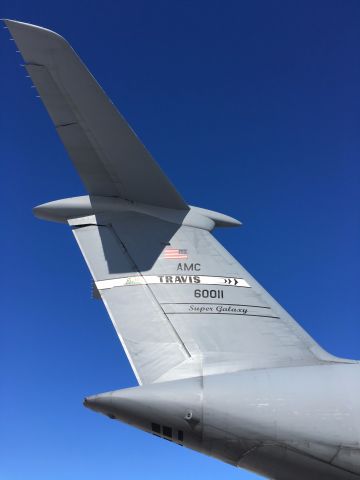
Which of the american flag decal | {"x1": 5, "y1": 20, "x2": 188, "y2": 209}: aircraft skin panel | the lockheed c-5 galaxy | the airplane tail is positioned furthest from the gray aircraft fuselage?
{"x1": 5, "y1": 20, "x2": 188, "y2": 209}: aircraft skin panel

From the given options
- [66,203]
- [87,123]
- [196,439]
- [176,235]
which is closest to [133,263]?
[176,235]

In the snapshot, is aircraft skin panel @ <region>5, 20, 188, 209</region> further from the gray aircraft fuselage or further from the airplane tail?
the gray aircraft fuselage

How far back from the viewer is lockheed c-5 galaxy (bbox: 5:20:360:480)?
4.00 metres

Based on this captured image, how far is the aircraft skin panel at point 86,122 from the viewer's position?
4.39 m

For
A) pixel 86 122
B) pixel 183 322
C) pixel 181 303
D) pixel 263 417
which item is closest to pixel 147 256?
pixel 181 303

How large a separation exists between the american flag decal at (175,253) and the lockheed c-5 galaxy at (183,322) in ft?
0.05

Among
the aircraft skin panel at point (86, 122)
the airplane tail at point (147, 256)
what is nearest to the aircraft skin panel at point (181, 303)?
the airplane tail at point (147, 256)

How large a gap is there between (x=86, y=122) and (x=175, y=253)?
5.08 feet

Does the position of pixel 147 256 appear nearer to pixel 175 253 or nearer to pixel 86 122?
pixel 175 253

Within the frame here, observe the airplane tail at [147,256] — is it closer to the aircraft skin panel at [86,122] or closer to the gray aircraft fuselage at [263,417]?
the aircraft skin panel at [86,122]

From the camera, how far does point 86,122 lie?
4.70 meters

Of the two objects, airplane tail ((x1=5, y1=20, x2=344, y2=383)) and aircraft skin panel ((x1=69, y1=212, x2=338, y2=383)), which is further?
aircraft skin panel ((x1=69, y1=212, x2=338, y2=383))

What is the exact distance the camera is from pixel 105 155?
192 inches

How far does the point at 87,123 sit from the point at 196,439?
276 centimetres
